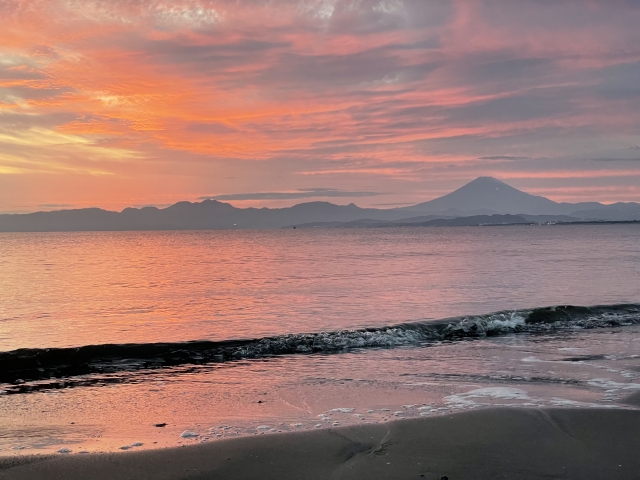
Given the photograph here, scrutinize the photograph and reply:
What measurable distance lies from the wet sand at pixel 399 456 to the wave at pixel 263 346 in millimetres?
5286

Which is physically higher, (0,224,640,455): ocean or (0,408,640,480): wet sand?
(0,408,640,480): wet sand

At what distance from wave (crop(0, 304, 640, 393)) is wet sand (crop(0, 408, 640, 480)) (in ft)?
17.3

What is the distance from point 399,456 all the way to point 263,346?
26.5 ft

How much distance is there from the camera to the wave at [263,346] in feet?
40.1

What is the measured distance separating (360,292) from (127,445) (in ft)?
64.5

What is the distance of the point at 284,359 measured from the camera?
1318 centimetres

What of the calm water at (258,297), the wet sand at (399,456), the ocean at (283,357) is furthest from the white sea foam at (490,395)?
the calm water at (258,297)

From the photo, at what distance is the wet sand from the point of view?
6.03 metres

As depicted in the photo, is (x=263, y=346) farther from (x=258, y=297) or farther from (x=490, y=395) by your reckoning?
(x=258, y=297)

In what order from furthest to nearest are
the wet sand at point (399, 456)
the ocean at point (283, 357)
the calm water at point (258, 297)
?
the calm water at point (258, 297) < the ocean at point (283, 357) < the wet sand at point (399, 456)

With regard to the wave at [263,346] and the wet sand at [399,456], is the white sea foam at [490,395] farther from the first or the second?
the wave at [263,346]

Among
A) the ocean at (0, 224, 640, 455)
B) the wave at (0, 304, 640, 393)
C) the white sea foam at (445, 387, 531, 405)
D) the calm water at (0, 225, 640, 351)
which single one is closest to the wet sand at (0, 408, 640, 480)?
the ocean at (0, 224, 640, 455)

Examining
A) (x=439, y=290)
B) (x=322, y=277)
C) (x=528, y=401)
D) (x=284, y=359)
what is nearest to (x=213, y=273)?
(x=322, y=277)

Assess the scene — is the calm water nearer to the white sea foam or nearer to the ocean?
the ocean
